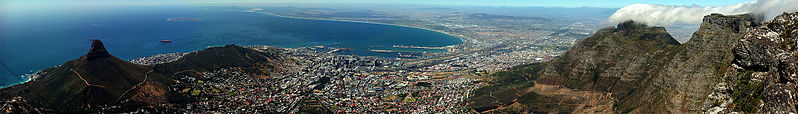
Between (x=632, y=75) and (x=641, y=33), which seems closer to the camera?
(x=632, y=75)

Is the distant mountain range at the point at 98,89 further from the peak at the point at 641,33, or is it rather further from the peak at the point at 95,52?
the peak at the point at 641,33

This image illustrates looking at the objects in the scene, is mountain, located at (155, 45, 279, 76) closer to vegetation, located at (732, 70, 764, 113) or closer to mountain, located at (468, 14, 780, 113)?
mountain, located at (468, 14, 780, 113)

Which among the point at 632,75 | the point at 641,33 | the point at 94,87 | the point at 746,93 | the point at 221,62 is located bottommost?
the point at 221,62

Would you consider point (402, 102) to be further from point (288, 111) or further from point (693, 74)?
point (693, 74)

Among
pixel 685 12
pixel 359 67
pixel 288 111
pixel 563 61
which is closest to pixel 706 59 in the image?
pixel 563 61

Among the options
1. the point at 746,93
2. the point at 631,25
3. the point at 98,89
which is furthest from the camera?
the point at 631,25

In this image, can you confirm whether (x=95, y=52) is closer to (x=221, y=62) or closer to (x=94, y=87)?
(x=94, y=87)

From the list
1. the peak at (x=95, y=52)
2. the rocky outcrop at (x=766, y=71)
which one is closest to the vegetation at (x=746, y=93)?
the rocky outcrop at (x=766, y=71)

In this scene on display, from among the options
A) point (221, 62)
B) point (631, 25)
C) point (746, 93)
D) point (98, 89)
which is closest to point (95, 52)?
point (98, 89)

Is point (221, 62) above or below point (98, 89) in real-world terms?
below
